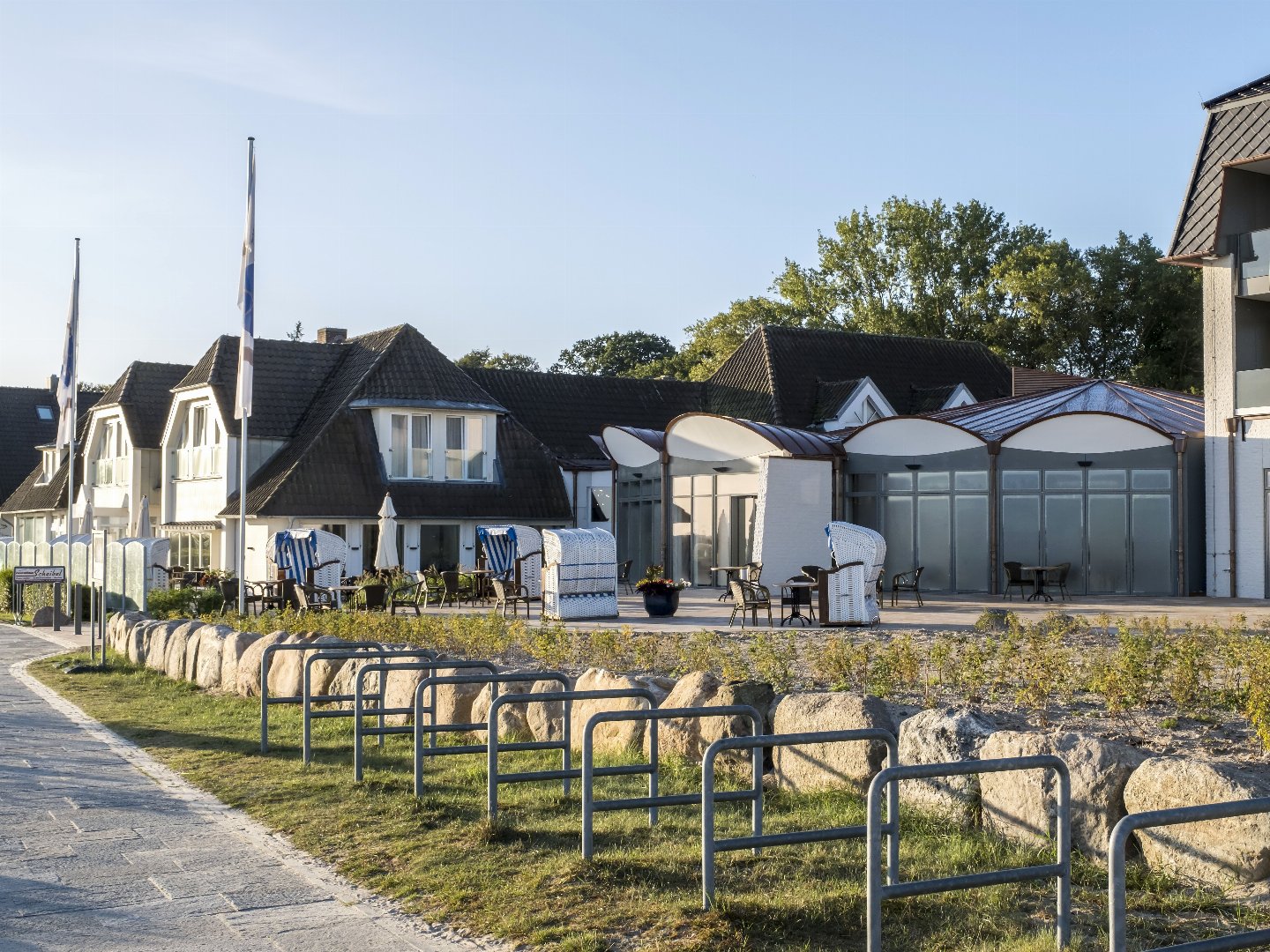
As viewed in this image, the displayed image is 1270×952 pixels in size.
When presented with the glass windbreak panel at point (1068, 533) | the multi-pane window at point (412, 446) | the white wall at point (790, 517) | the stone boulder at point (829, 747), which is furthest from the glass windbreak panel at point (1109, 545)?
the stone boulder at point (829, 747)

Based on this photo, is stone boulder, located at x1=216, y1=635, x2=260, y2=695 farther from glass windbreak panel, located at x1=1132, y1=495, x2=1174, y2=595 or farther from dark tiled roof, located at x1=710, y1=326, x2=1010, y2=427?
dark tiled roof, located at x1=710, y1=326, x2=1010, y2=427

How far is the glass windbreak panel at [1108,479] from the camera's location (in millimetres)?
29297

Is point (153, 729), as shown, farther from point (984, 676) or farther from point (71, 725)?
point (984, 676)

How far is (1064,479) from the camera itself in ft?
97.5

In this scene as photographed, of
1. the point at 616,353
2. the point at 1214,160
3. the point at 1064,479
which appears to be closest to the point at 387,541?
the point at 1064,479

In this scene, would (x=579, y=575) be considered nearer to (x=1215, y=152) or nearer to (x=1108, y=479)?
(x=1108, y=479)

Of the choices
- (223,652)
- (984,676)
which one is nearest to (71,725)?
(223,652)

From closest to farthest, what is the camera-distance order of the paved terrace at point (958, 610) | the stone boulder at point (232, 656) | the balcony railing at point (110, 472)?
the stone boulder at point (232, 656) → the paved terrace at point (958, 610) → the balcony railing at point (110, 472)

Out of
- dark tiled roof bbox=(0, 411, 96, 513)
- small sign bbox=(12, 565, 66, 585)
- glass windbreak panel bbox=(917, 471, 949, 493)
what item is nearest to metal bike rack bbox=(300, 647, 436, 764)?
small sign bbox=(12, 565, 66, 585)

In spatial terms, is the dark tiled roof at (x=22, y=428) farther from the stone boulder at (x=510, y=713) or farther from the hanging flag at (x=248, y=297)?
the stone boulder at (x=510, y=713)

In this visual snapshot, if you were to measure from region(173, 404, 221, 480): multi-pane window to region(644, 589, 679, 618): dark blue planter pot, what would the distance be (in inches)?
788

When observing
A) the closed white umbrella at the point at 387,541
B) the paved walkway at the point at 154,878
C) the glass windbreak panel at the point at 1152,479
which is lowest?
the paved walkway at the point at 154,878

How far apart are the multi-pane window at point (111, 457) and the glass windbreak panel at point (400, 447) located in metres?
11.3

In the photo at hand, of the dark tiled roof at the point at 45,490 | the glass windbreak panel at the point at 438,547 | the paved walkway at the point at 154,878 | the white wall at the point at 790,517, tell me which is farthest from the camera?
the dark tiled roof at the point at 45,490
